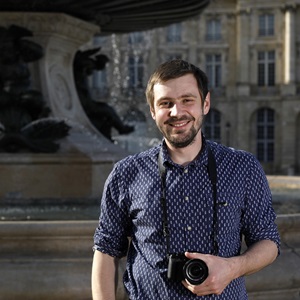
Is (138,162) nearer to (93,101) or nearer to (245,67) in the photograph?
(93,101)

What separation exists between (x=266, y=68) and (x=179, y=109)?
3871 cm

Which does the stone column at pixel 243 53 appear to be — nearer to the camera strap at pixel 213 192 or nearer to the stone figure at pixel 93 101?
the stone figure at pixel 93 101

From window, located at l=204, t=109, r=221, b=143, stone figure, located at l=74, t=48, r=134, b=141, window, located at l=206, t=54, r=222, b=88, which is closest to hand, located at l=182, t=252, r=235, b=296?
stone figure, located at l=74, t=48, r=134, b=141

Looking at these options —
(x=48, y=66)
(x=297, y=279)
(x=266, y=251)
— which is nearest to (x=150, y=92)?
(x=266, y=251)

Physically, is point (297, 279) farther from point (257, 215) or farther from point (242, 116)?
point (242, 116)

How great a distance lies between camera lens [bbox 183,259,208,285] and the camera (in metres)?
1.71

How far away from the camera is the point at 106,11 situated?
7645mm

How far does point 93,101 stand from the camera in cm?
759

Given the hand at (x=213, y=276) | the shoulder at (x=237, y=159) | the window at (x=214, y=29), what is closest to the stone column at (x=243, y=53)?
the window at (x=214, y=29)

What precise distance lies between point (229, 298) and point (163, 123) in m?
0.49

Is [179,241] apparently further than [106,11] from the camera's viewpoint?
No

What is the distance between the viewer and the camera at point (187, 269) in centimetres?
172

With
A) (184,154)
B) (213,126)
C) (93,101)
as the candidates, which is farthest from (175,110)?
(213,126)

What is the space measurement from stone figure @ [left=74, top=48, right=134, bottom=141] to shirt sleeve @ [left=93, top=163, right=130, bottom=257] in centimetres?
558
